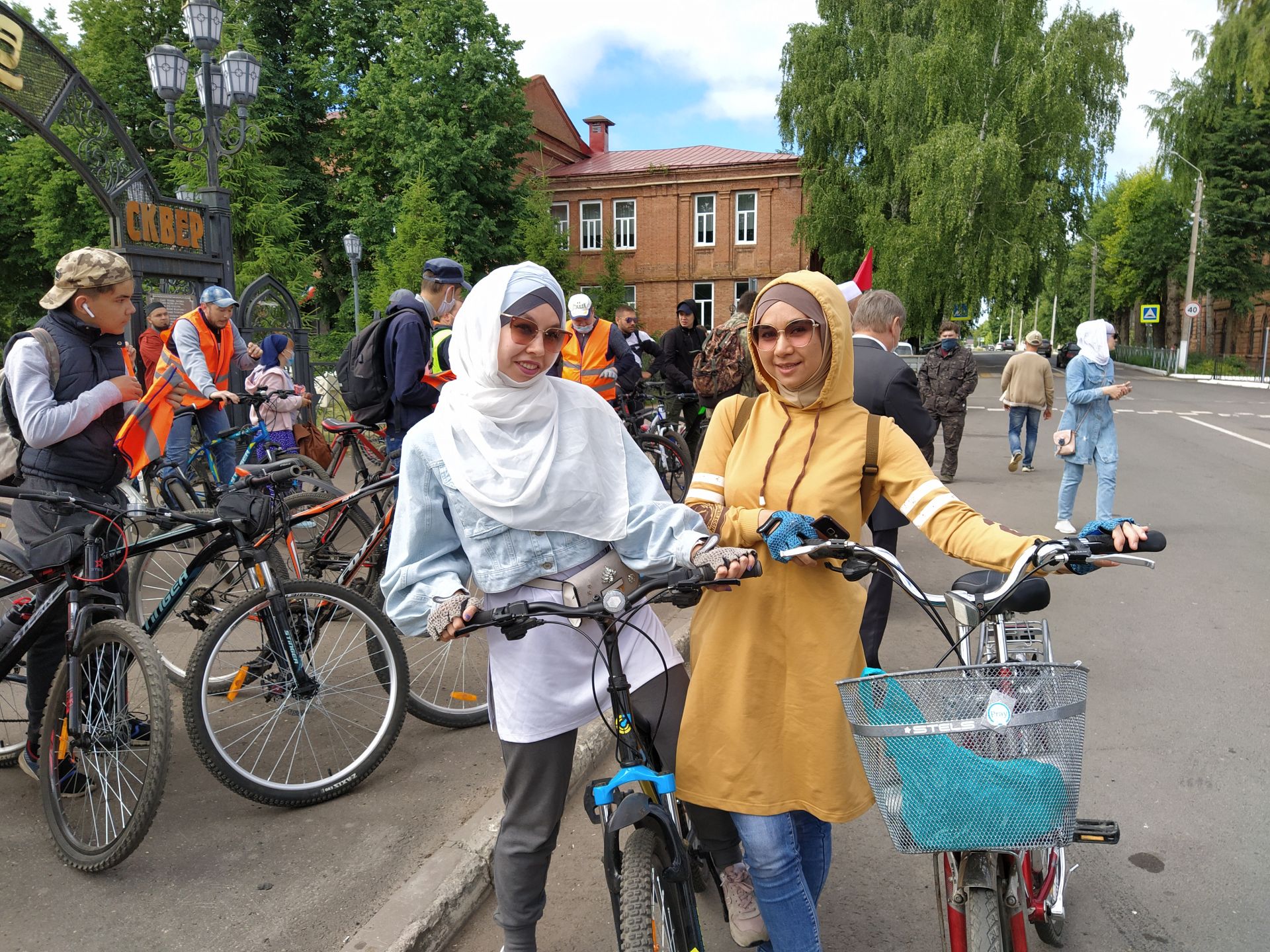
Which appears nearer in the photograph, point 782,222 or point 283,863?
point 283,863

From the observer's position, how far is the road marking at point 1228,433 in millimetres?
15391

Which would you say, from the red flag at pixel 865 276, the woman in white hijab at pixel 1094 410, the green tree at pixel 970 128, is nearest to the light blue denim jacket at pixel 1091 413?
the woman in white hijab at pixel 1094 410

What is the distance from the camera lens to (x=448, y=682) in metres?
4.46

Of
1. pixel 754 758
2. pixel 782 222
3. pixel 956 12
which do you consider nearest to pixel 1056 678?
pixel 754 758

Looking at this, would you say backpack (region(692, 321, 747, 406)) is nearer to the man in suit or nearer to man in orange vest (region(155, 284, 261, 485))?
the man in suit

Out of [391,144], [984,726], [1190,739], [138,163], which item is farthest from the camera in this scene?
[391,144]

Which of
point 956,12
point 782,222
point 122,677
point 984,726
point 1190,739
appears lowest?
point 1190,739

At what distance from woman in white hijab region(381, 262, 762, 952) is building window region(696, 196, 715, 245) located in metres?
42.8

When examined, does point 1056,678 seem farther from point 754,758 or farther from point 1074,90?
point 1074,90

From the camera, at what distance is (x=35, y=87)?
9680 mm

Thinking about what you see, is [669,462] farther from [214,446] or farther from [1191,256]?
[1191,256]

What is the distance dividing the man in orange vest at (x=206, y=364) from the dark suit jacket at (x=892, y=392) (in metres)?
5.07

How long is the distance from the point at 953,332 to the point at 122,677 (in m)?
11.0

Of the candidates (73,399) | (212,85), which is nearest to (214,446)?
(73,399)
